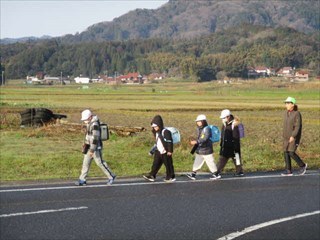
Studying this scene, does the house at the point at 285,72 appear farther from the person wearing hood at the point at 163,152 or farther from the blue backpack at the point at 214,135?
the person wearing hood at the point at 163,152

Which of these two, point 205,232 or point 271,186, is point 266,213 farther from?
point 271,186

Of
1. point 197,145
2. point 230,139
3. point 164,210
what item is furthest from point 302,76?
point 164,210

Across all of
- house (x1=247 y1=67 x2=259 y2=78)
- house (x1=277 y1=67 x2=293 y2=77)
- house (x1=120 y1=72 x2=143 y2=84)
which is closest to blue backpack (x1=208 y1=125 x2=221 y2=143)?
house (x1=277 y1=67 x2=293 y2=77)

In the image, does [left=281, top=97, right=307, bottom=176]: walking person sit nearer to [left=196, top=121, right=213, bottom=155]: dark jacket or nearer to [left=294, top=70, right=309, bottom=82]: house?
[left=196, top=121, right=213, bottom=155]: dark jacket

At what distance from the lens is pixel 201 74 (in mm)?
175125

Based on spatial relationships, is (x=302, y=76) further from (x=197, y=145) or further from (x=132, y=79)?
(x=197, y=145)

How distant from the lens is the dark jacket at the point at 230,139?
39.8 feet

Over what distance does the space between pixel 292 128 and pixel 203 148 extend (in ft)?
6.87

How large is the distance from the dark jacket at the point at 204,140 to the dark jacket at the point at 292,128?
1.87m

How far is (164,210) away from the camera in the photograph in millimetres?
8180

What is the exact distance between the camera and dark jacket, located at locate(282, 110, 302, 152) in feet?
39.0

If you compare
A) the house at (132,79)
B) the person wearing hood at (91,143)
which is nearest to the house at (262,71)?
the house at (132,79)

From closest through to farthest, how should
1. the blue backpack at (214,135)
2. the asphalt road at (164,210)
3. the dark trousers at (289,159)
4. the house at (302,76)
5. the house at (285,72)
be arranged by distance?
the asphalt road at (164,210) → the blue backpack at (214,135) → the dark trousers at (289,159) → the house at (302,76) → the house at (285,72)

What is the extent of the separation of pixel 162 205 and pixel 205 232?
1.66 metres
